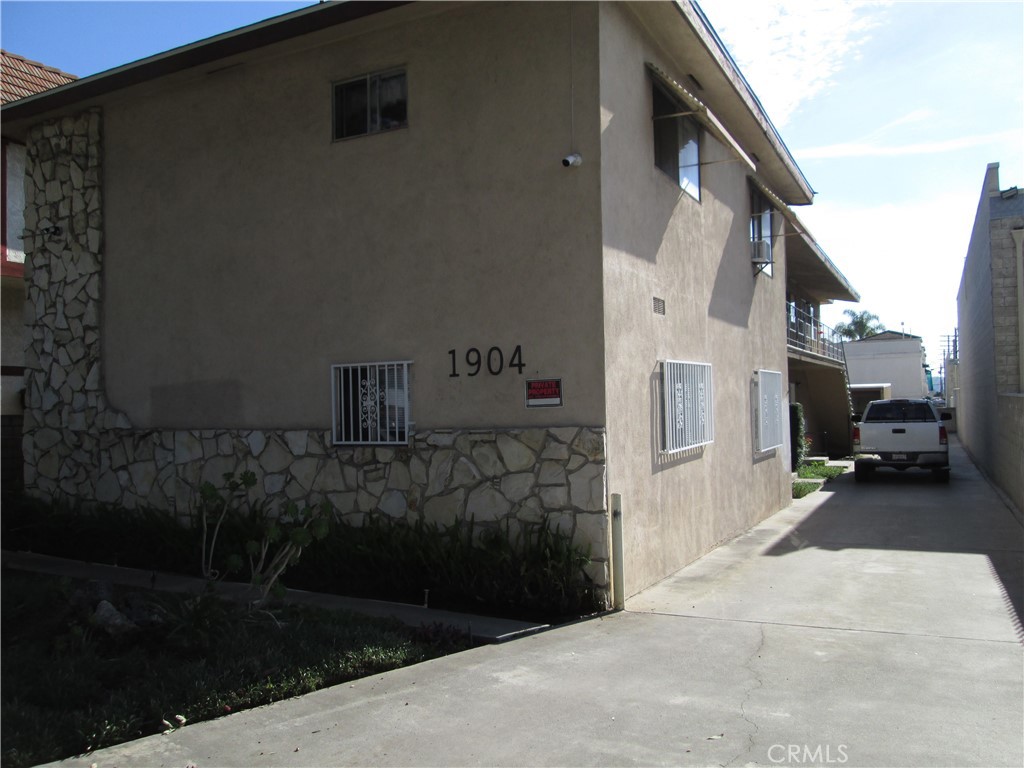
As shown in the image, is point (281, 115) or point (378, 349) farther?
point (281, 115)

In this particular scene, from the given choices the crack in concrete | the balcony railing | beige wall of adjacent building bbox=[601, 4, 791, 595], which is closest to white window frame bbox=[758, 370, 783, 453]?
beige wall of adjacent building bbox=[601, 4, 791, 595]

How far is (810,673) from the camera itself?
5973mm

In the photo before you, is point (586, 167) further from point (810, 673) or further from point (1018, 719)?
point (1018, 719)

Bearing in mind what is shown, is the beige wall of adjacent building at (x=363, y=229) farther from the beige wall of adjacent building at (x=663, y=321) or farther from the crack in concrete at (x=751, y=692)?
the crack in concrete at (x=751, y=692)

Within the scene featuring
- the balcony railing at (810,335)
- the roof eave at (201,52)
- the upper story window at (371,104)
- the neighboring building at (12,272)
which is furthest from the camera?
the balcony railing at (810,335)

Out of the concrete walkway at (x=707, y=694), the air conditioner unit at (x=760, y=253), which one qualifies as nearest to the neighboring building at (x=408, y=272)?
the concrete walkway at (x=707, y=694)

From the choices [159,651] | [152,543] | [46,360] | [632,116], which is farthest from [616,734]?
[46,360]

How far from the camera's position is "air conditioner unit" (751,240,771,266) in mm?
14102

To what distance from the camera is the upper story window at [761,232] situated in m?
14.1

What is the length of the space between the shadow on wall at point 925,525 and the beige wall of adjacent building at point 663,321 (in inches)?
50.1

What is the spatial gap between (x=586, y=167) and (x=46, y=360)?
328 inches

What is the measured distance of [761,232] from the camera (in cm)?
1493

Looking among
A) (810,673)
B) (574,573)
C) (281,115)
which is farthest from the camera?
(281,115)

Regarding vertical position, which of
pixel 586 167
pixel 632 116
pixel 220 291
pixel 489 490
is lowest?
pixel 489 490
